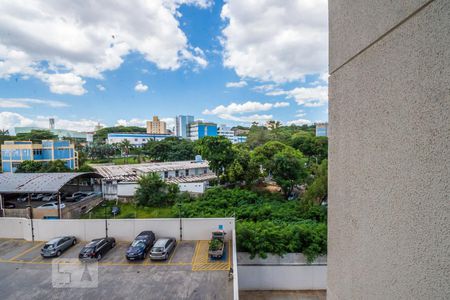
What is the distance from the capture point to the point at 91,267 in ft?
33.4

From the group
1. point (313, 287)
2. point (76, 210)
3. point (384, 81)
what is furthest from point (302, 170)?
point (384, 81)

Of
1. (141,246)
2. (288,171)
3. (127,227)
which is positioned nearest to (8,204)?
(127,227)

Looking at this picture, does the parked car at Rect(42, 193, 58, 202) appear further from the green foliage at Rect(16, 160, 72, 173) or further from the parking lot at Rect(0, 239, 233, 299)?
the parking lot at Rect(0, 239, 233, 299)

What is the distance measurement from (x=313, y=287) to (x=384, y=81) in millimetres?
13729

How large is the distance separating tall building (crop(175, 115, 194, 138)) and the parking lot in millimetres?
82483

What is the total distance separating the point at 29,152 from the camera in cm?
3253

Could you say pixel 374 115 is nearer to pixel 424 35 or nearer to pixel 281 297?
pixel 424 35

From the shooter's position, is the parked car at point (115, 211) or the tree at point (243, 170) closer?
the parked car at point (115, 211)

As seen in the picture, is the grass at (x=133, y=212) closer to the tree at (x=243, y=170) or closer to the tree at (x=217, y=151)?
the tree at (x=217, y=151)

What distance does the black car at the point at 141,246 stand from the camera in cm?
1045

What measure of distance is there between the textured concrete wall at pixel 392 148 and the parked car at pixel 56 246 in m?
13.6

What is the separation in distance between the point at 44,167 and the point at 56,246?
21294mm

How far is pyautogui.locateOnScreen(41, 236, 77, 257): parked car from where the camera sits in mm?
10938

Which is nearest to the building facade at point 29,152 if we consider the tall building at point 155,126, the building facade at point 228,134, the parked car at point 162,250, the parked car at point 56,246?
the parked car at point 56,246
